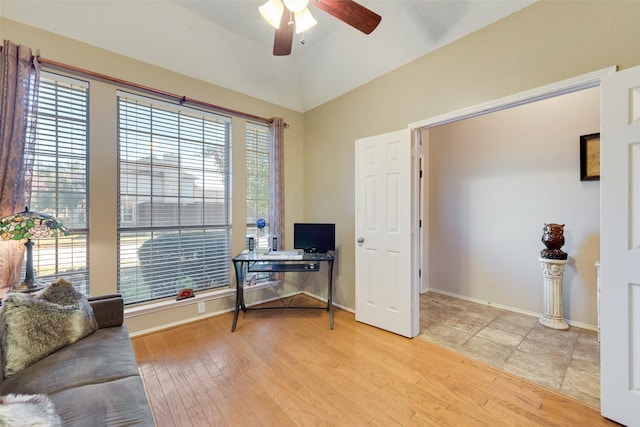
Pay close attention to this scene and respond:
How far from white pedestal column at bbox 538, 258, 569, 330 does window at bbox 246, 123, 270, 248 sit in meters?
3.36

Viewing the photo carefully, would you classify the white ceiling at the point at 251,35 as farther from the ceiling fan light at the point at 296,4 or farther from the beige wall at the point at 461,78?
the ceiling fan light at the point at 296,4

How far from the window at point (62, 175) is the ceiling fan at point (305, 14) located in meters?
2.00

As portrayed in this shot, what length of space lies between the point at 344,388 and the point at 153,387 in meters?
1.41

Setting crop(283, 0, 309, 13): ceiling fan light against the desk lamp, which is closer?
crop(283, 0, 309, 13): ceiling fan light

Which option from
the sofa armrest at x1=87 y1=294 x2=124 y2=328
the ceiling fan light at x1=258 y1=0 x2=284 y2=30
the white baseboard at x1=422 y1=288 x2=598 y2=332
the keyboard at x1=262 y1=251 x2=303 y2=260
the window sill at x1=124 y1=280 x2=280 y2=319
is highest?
the ceiling fan light at x1=258 y1=0 x2=284 y2=30

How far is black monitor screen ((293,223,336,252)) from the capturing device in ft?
10.7

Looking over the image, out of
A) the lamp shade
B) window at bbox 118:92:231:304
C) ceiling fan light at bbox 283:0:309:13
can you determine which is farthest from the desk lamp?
ceiling fan light at bbox 283:0:309:13

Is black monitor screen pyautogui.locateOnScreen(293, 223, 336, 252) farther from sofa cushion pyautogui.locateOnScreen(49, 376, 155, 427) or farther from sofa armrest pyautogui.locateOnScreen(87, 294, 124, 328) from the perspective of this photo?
sofa cushion pyautogui.locateOnScreen(49, 376, 155, 427)

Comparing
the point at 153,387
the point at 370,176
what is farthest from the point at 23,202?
the point at 370,176

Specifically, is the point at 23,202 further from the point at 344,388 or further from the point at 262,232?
the point at 344,388

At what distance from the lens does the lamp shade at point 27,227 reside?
1.68 m

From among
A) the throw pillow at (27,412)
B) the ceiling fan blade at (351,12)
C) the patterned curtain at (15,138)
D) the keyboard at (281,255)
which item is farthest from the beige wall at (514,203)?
the patterned curtain at (15,138)

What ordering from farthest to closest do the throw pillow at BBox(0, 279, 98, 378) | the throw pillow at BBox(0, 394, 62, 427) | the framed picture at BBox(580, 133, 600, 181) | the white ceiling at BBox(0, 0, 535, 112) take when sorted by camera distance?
the framed picture at BBox(580, 133, 600, 181) → the white ceiling at BBox(0, 0, 535, 112) → the throw pillow at BBox(0, 279, 98, 378) → the throw pillow at BBox(0, 394, 62, 427)

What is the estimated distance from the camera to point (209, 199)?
3184 millimetres
